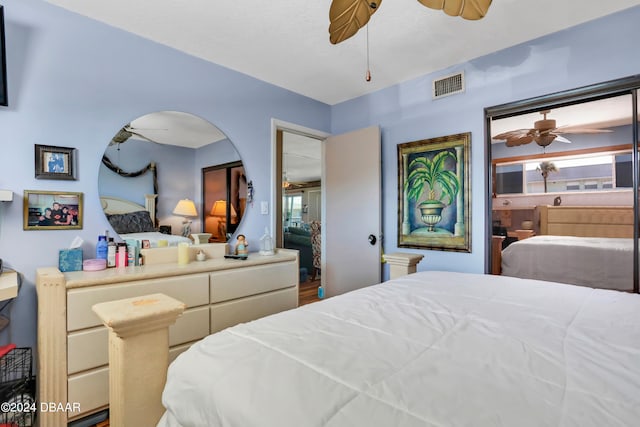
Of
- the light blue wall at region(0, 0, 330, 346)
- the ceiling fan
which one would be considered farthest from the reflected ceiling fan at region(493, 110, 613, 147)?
the light blue wall at region(0, 0, 330, 346)

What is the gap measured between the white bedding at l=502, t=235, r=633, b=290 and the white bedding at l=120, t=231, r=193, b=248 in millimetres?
2790

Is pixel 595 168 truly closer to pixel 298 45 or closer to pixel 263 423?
pixel 298 45

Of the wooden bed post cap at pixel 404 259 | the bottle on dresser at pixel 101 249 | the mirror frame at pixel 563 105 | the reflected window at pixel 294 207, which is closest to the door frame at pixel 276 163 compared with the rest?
the wooden bed post cap at pixel 404 259

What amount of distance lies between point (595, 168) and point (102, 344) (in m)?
3.59

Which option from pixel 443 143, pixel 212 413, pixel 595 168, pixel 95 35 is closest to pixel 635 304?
pixel 595 168

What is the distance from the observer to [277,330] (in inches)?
41.4

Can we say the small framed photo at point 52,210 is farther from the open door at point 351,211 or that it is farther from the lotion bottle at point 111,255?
the open door at point 351,211

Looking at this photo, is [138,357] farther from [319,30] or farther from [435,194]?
[435,194]

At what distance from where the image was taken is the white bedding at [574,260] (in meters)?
2.25

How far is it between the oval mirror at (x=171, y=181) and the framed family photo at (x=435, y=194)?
1685mm

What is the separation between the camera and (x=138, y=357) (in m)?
0.97

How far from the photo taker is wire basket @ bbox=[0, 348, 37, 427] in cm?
159

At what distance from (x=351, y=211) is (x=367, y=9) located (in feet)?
7.73

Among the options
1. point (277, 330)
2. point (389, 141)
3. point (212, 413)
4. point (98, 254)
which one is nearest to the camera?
point (212, 413)
